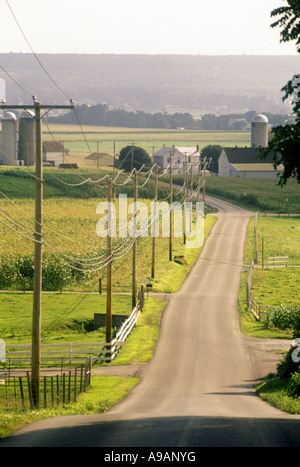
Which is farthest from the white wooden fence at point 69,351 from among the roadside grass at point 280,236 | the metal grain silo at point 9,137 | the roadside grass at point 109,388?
the metal grain silo at point 9,137

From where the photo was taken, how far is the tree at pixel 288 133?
1814cm

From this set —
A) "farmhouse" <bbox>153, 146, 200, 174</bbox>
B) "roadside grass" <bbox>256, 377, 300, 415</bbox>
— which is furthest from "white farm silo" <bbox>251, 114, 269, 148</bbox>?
"roadside grass" <bbox>256, 377, 300, 415</bbox>

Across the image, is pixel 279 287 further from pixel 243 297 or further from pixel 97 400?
pixel 97 400

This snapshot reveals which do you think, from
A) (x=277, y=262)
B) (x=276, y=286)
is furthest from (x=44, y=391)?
(x=277, y=262)

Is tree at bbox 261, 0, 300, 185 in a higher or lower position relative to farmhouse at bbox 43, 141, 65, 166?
lower

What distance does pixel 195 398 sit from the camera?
25.8 metres

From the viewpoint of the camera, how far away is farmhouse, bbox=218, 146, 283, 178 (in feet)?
489

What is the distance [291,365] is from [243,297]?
23668 mm

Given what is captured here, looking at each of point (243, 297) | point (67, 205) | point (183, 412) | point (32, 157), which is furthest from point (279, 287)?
point (32, 157)

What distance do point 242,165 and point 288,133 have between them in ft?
443

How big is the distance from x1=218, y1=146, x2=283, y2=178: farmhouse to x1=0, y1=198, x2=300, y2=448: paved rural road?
291 feet

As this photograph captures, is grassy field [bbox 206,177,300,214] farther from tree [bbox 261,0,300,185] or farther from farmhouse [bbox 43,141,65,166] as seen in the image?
tree [bbox 261,0,300,185]

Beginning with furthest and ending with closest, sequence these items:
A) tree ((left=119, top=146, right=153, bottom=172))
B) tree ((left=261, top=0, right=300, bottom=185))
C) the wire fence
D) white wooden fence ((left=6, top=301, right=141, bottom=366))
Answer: tree ((left=119, top=146, right=153, bottom=172)), white wooden fence ((left=6, top=301, right=141, bottom=366)), the wire fence, tree ((left=261, top=0, right=300, bottom=185))

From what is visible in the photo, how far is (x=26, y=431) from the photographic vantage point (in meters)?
17.3
